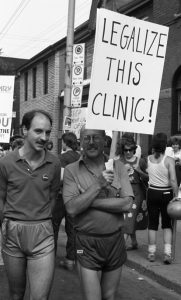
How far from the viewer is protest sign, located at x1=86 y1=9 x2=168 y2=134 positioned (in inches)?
163

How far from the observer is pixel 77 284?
6148 mm

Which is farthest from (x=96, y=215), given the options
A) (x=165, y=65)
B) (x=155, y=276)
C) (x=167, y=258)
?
(x=165, y=65)

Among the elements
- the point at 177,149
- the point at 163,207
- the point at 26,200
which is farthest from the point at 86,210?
the point at 177,149

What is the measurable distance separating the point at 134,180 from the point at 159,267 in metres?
1.37

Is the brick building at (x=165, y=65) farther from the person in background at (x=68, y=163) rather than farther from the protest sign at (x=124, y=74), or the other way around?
the protest sign at (x=124, y=74)

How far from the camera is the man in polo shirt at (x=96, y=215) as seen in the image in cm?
371

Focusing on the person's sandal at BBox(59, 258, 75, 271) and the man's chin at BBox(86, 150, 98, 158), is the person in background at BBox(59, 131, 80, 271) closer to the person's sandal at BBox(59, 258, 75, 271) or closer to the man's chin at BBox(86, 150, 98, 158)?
the person's sandal at BBox(59, 258, 75, 271)

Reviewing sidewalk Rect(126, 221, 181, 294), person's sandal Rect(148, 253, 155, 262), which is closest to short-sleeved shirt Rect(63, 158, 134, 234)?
sidewalk Rect(126, 221, 181, 294)

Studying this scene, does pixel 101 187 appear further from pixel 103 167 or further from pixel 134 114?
pixel 134 114

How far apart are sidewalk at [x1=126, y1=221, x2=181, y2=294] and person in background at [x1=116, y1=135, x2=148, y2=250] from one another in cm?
41

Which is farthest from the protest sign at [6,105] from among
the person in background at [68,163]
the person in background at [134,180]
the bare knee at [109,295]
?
the bare knee at [109,295]

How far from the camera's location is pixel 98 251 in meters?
3.74

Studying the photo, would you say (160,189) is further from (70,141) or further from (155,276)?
(70,141)

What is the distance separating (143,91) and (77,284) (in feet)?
9.30
